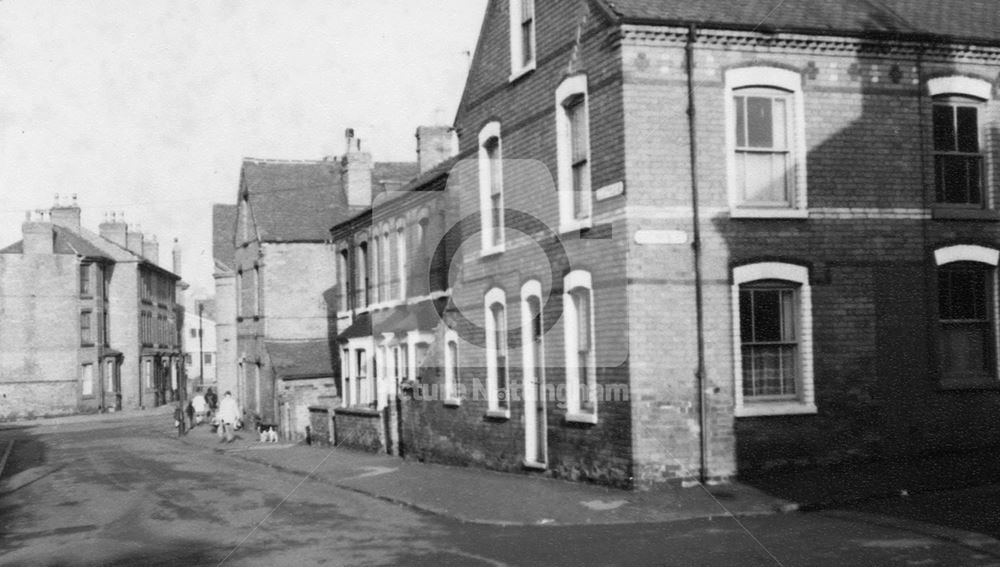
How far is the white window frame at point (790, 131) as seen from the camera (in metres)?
16.5

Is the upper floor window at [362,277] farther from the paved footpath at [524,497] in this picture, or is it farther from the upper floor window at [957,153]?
the upper floor window at [957,153]

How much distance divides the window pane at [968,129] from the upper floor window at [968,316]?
1762 mm

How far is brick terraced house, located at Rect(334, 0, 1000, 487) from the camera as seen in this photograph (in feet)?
52.8

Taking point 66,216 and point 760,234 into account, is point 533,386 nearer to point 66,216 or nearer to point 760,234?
point 760,234

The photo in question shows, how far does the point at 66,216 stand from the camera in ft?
220

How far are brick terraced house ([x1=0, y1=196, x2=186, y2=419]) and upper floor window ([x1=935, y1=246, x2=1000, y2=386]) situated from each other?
1736 inches

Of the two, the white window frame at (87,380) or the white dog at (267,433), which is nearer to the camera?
the white dog at (267,433)

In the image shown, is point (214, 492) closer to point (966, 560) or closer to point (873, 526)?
point (873, 526)

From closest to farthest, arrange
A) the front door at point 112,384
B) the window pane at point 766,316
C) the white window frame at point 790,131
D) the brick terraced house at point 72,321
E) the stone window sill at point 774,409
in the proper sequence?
1. the stone window sill at point 774,409
2. the white window frame at point 790,131
3. the window pane at point 766,316
4. the brick terraced house at point 72,321
5. the front door at point 112,384

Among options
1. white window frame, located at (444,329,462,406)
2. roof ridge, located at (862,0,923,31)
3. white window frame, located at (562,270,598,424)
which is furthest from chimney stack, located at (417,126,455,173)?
roof ridge, located at (862,0,923,31)

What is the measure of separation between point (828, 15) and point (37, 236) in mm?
55179

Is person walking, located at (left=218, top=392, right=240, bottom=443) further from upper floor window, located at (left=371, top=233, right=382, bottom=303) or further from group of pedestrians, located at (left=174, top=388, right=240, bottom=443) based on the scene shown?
upper floor window, located at (left=371, top=233, right=382, bottom=303)

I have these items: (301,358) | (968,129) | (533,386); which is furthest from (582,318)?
(301,358)

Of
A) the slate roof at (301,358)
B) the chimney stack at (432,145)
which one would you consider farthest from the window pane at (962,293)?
the slate roof at (301,358)
